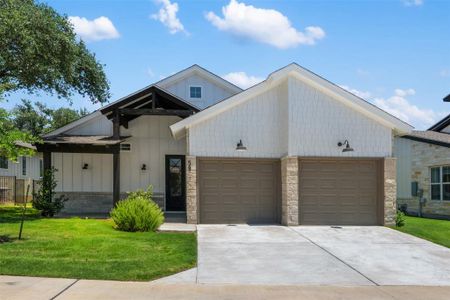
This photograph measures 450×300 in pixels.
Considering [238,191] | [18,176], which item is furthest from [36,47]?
[18,176]

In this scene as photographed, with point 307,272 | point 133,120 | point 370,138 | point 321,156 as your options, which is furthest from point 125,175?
point 307,272

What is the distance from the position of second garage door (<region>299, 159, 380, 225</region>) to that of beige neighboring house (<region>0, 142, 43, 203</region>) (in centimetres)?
1889

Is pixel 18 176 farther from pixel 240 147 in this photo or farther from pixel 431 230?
pixel 431 230

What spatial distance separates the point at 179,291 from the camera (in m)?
7.50

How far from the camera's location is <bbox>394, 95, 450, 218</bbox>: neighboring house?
797 inches

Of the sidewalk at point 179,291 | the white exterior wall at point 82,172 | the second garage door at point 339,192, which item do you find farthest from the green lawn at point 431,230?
the white exterior wall at point 82,172

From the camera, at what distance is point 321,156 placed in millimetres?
16141

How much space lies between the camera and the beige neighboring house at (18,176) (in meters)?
28.6

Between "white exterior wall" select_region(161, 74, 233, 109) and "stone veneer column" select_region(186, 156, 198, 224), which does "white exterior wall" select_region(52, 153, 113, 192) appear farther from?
"stone veneer column" select_region(186, 156, 198, 224)

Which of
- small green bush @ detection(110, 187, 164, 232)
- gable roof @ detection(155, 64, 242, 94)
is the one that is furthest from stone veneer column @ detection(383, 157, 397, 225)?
gable roof @ detection(155, 64, 242, 94)

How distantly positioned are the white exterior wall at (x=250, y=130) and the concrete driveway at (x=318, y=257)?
2.85 m

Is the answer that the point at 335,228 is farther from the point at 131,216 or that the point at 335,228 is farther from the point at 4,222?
the point at 4,222

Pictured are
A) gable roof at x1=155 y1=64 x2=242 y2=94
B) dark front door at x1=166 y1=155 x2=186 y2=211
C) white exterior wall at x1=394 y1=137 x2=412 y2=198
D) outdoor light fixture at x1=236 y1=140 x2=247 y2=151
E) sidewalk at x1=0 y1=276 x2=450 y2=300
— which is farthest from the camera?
white exterior wall at x1=394 y1=137 x2=412 y2=198

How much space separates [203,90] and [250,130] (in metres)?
6.16
